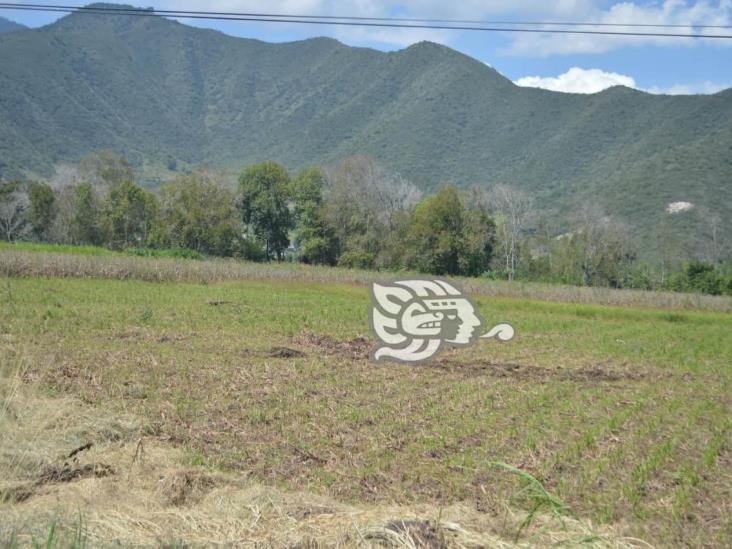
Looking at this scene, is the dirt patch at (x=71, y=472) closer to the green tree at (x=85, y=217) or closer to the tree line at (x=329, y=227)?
the tree line at (x=329, y=227)

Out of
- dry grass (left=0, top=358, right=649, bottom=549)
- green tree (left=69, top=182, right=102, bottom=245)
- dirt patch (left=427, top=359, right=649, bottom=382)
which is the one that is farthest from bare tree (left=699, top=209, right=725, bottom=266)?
dry grass (left=0, top=358, right=649, bottom=549)

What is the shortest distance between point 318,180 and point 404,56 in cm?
8621

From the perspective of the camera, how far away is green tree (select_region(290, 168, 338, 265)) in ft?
149

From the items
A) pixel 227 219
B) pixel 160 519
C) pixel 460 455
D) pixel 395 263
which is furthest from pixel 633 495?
pixel 227 219

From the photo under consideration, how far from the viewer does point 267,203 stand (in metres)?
47.5

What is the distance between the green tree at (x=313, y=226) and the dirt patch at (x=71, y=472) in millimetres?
39678

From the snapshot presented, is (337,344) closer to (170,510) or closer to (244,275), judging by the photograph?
(170,510)

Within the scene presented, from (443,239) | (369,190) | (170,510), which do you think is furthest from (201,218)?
(170,510)

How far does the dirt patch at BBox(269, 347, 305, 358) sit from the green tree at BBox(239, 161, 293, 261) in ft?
116

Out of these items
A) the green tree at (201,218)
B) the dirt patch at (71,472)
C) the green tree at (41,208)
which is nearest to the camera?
the dirt patch at (71,472)

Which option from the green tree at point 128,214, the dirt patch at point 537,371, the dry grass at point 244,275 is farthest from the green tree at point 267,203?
the dirt patch at point 537,371

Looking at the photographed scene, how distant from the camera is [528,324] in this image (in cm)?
2000

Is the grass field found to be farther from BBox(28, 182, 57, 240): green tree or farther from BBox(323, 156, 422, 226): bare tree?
BBox(28, 182, 57, 240): green tree

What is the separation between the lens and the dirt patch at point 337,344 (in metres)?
13.2
